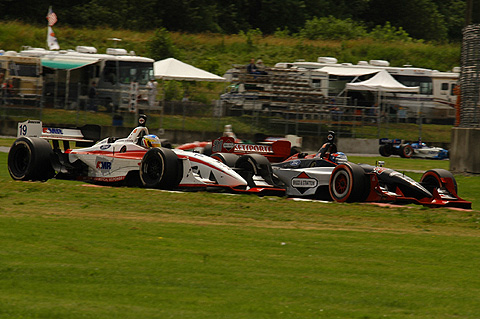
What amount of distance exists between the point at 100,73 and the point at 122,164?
20.2 m

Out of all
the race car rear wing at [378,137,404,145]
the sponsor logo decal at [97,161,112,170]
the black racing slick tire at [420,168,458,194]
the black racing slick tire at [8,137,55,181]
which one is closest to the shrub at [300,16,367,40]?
the race car rear wing at [378,137,404,145]

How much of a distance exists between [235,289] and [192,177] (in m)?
8.22

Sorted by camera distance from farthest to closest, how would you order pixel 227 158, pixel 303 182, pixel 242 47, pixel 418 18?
pixel 418 18
pixel 242 47
pixel 227 158
pixel 303 182

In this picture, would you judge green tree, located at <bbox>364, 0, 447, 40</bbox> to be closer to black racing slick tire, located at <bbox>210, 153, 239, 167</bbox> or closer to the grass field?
black racing slick tire, located at <bbox>210, 153, 239, 167</bbox>

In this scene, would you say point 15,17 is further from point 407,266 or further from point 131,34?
point 407,266

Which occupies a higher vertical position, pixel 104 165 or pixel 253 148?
pixel 253 148

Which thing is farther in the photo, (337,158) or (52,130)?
(52,130)

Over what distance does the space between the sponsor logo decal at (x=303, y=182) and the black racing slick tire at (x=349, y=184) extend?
0.68 meters

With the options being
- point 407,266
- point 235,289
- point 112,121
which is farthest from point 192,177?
point 112,121

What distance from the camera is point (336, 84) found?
37.4 meters

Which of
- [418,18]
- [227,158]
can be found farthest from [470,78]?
[418,18]

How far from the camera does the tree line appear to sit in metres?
58.8

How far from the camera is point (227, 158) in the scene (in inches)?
640

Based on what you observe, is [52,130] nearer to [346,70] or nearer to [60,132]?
[60,132]
